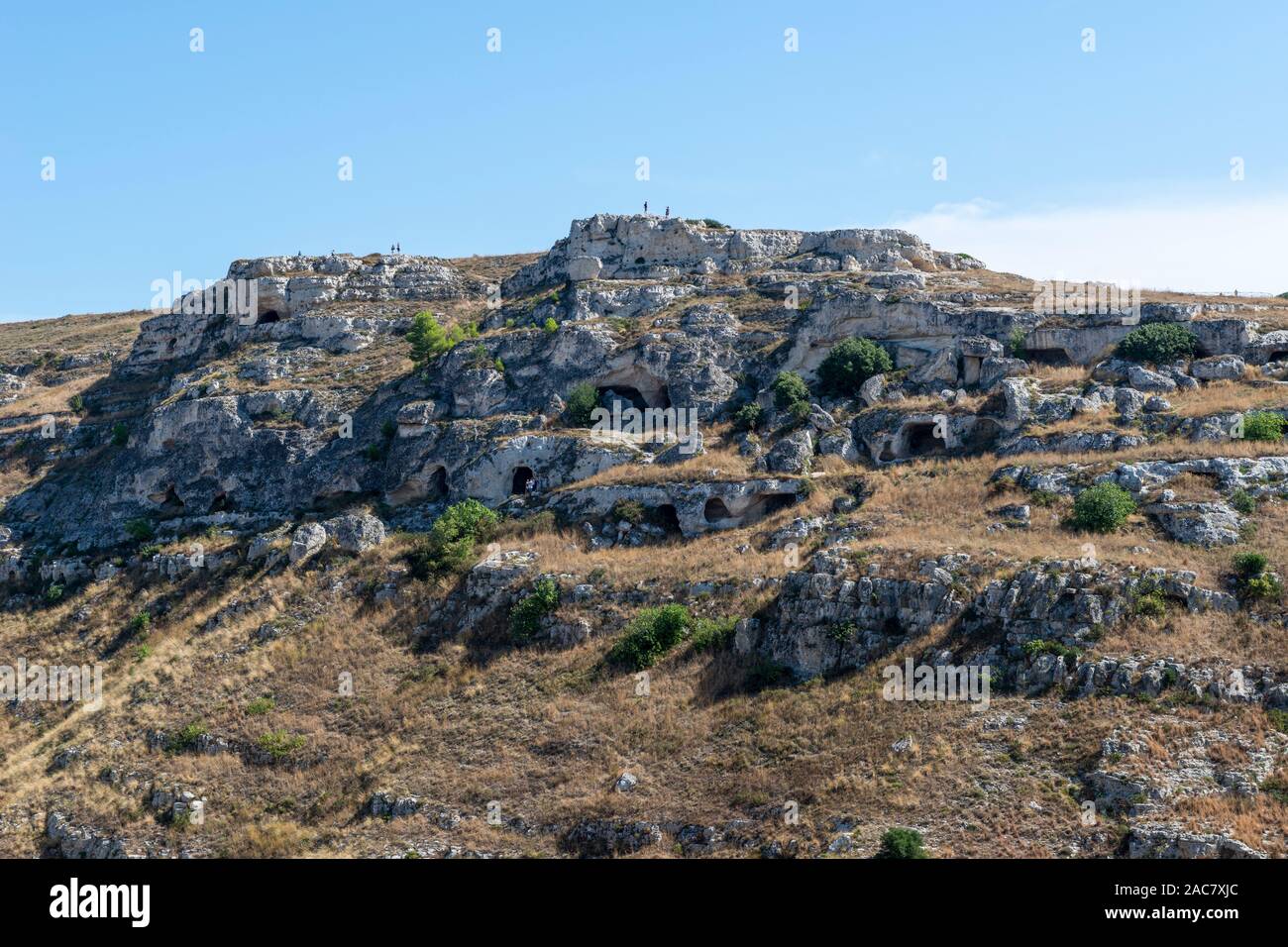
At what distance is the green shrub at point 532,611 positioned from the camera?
106 ft

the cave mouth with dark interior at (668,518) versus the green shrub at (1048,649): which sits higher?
the cave mouth with dark interior at (668,518)

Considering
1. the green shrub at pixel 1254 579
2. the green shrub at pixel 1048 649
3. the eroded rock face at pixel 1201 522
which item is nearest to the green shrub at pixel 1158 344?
the eroded rock face at pixel 1201 522

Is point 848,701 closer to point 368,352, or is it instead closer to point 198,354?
point 368,352

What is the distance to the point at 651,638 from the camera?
29.9m

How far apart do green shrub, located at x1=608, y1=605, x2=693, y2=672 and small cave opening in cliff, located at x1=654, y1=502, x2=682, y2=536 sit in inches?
254

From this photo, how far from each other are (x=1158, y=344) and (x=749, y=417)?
1562 cm

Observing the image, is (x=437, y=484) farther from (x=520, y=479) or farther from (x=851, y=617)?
(x=851, y=617)

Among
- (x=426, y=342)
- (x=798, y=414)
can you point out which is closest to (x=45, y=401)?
(x=426, y=342)

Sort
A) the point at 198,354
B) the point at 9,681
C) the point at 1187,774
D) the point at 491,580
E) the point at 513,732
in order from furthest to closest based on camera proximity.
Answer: the point at 198,354, the point at 9,681, the point at 491,580, the point at 513,732, the point at 1187,774

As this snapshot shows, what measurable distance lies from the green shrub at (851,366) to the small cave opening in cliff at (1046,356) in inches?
217

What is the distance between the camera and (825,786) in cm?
2375

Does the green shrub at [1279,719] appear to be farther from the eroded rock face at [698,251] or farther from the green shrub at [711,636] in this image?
the eroded rock face at [698,251]

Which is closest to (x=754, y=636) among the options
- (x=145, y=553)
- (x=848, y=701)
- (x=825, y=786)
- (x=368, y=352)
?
(x=848, y=701)
